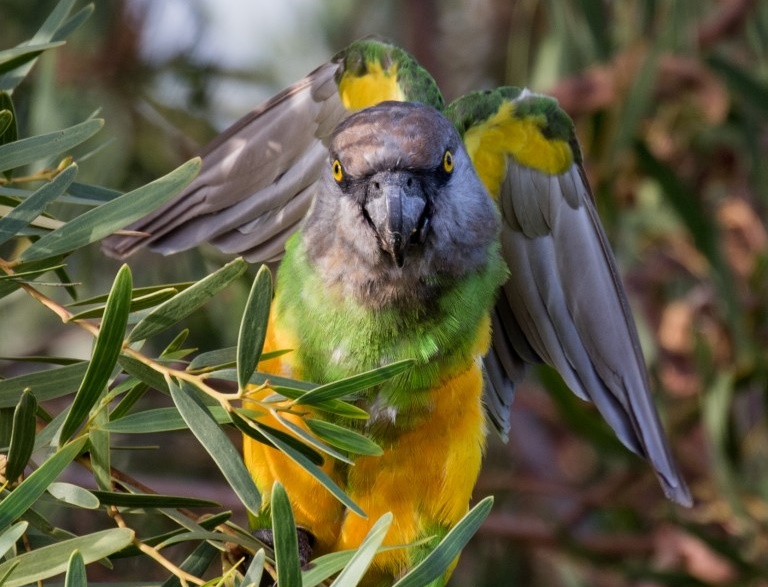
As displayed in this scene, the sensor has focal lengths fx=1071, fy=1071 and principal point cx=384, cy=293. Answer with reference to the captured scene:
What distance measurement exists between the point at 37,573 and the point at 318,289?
107 centimetres

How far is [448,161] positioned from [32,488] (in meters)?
1.25

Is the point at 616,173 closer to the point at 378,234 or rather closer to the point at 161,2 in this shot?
the point at 161,2

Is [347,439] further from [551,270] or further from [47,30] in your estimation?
[551,270]

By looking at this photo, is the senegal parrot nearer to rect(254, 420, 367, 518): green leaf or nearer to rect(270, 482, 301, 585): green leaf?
rect(254, 420, 367, 518): green leaf

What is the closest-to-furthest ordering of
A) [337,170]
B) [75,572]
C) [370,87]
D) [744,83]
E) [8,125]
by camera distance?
[75,572]
[8,125]
[337,170]
[370,87]
[744,83]

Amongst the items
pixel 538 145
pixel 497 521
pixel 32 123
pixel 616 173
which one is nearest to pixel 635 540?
pixel 497 521

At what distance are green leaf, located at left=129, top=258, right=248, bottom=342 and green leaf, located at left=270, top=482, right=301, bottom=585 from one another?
294 millimetres

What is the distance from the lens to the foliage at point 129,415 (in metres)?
1.29

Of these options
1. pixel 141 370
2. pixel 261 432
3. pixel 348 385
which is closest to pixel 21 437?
pixel 141 370

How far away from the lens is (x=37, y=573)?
4.27 ft

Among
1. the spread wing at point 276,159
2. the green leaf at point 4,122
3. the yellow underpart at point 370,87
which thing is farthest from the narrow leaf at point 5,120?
the yellow underpart at point 370,87

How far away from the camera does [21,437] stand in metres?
1.30

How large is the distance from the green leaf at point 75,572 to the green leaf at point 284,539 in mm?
214

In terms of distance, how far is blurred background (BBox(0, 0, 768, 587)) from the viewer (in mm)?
3764
